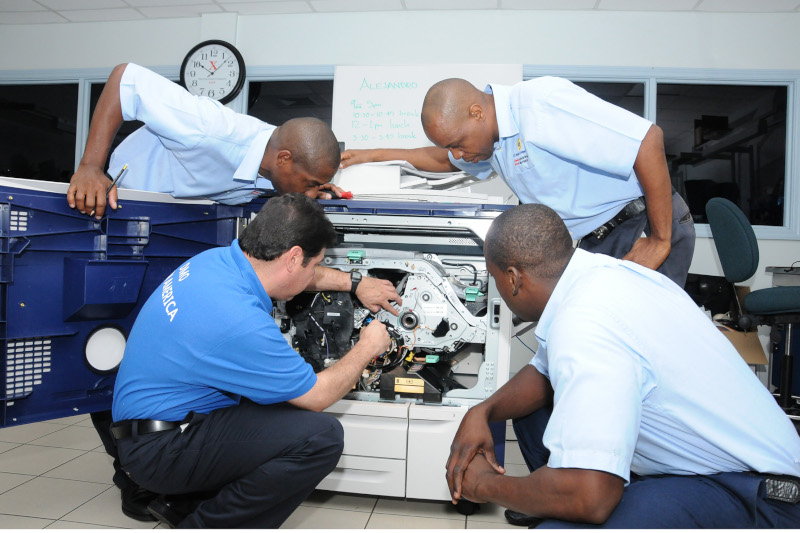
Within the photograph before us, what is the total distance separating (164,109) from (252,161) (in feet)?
1.11

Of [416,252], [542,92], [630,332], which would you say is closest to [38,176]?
[416,252]

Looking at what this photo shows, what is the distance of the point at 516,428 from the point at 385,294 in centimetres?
63

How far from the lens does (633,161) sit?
1.47 meters

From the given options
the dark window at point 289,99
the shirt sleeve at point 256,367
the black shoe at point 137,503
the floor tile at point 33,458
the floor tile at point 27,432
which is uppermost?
the dark window at point 289,99

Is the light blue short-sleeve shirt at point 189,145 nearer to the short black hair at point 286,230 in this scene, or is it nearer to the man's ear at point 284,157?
the man's ear at point 284,157

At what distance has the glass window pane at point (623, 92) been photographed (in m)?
3.96

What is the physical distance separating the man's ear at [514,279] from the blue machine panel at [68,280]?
2.16 feet

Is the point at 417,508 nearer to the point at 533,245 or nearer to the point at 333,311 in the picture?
the point at 333,311

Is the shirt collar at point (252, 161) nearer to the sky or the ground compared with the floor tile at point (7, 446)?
nearer to the sky

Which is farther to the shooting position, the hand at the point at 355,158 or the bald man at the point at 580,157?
the hand at the point at 355,158

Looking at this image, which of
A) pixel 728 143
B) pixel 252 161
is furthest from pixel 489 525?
pixel 728 143

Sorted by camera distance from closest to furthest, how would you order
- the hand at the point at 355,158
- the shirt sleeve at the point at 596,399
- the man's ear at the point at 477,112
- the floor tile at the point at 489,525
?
the shirt sleeve at the point at 596,399 → the man's ear at the point at 477,112 → the floor tile at the point at 489,525 → the hand at the point at 355,158

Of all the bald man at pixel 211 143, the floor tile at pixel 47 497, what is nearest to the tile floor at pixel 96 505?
the floor tile at pixel 47 497

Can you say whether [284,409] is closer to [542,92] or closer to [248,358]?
[248,358]
